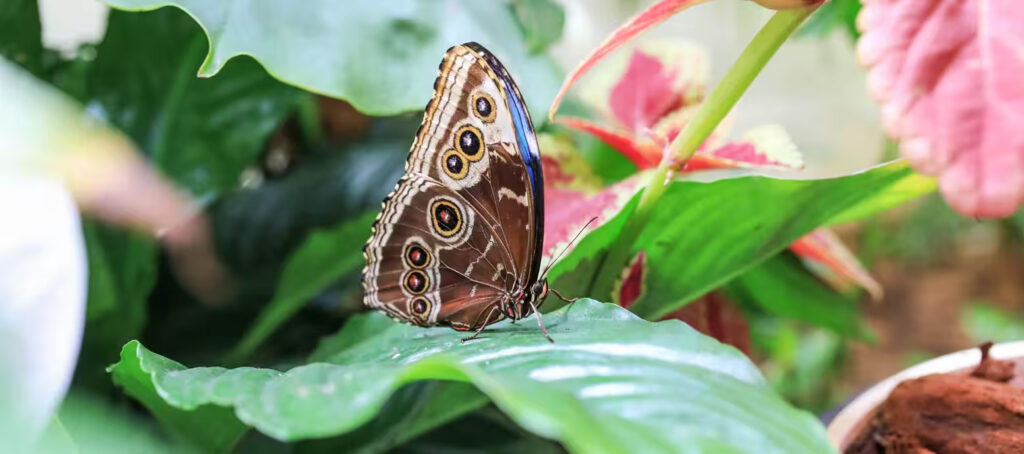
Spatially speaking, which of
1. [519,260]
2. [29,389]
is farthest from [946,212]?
[29,389]

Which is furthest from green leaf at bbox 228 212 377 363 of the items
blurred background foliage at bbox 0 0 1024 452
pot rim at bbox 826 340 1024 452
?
pot rim at bbox 826 340 1024 452

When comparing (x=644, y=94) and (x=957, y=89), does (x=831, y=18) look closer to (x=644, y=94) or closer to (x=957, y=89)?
(x=644, y=94)

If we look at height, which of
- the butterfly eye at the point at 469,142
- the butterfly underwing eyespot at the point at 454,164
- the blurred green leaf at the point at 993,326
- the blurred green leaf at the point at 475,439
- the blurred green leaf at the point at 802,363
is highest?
the butterfly eye at the point at 469,142

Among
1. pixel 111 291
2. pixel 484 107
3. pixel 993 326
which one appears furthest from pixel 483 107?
pixel 993 326

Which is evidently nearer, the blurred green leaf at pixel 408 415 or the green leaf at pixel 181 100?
the blurred green leaf at pixel 408 415

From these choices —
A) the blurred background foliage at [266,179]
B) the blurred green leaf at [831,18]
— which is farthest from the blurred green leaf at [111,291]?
the blurred green leaf at [831,18]

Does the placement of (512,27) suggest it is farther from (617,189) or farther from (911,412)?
(911,412)

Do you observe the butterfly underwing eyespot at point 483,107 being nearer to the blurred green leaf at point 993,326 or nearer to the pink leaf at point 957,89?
the pink leaf at point 957,89
